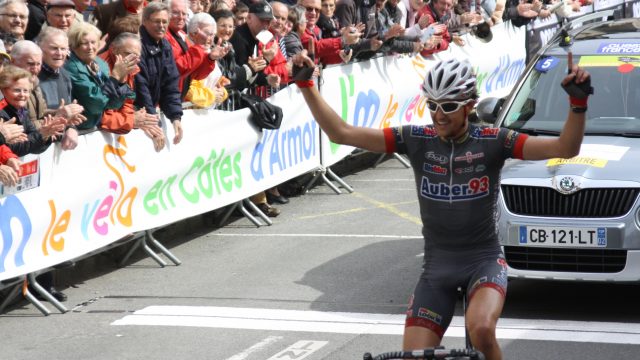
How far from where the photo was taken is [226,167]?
13.6 meters

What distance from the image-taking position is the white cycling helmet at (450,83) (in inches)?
256

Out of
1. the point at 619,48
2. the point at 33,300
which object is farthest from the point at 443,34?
the point at 33,300

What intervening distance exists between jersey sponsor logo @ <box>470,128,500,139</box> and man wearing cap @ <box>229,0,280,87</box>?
768 cm

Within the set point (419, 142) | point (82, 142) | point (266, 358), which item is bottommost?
point (266, 358)

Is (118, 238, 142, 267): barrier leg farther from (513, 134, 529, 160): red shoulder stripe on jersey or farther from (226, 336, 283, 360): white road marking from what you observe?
(513, 134, 529, 160): red shoulder stripe on jersey

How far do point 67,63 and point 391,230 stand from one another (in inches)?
165

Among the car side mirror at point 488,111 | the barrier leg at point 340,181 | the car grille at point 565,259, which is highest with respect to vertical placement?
the car side mirror at point 488,111

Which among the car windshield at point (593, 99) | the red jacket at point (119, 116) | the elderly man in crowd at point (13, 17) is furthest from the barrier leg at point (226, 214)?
the car windshield at point (593, 99)

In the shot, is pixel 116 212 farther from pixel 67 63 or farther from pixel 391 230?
pixel 391 230

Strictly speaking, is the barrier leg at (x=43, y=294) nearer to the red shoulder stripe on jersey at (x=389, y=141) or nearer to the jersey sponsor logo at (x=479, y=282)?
the red shoulder stripe on jersey at (x=389, y=141)

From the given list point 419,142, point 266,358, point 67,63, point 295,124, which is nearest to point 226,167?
point 295,124

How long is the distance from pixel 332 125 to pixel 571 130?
129 cm

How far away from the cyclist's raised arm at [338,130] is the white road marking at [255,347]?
2.75 metres

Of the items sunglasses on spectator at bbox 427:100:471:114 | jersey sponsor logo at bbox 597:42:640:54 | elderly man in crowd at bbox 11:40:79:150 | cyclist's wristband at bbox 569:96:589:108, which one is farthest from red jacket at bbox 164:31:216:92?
cyclist's wristband at bbox 569:96:589:108
